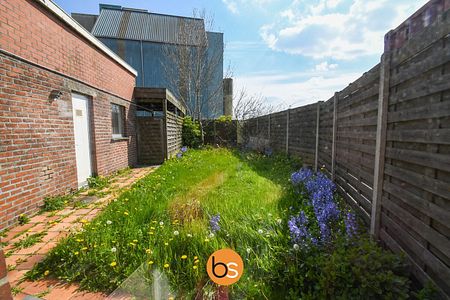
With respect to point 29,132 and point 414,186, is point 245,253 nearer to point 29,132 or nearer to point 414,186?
point 414,186

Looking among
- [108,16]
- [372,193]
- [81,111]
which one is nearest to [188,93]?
[81,111]

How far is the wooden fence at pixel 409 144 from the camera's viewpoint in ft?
4.55

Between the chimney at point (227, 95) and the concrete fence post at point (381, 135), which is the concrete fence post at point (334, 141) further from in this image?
the chimney at point (227, 95)

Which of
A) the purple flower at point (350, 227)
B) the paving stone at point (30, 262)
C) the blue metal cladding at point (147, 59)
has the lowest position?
the paving stone at point (30, 262)

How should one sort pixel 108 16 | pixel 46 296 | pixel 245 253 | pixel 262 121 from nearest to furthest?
pixel 46 296 < pixel 245 253 < pixel 262 121 < pixel 108 16

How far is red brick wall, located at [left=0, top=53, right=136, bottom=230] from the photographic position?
2971 mm

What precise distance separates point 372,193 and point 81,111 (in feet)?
17.8

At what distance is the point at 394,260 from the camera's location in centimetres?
163

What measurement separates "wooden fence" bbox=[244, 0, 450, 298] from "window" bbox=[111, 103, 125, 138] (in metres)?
6.08

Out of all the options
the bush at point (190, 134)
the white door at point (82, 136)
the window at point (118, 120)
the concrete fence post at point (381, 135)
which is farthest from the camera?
the bush at point (190, 134)

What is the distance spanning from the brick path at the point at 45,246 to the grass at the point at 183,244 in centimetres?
10

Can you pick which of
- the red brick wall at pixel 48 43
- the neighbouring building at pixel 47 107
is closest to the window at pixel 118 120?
the neighbouring building at pixel 47 107

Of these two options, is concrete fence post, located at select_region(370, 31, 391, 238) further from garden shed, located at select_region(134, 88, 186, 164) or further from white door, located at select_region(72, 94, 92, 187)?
garden shed, located at select_region(134, 88, 186, 164)

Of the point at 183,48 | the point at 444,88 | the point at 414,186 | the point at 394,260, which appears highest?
the point at 183,48
